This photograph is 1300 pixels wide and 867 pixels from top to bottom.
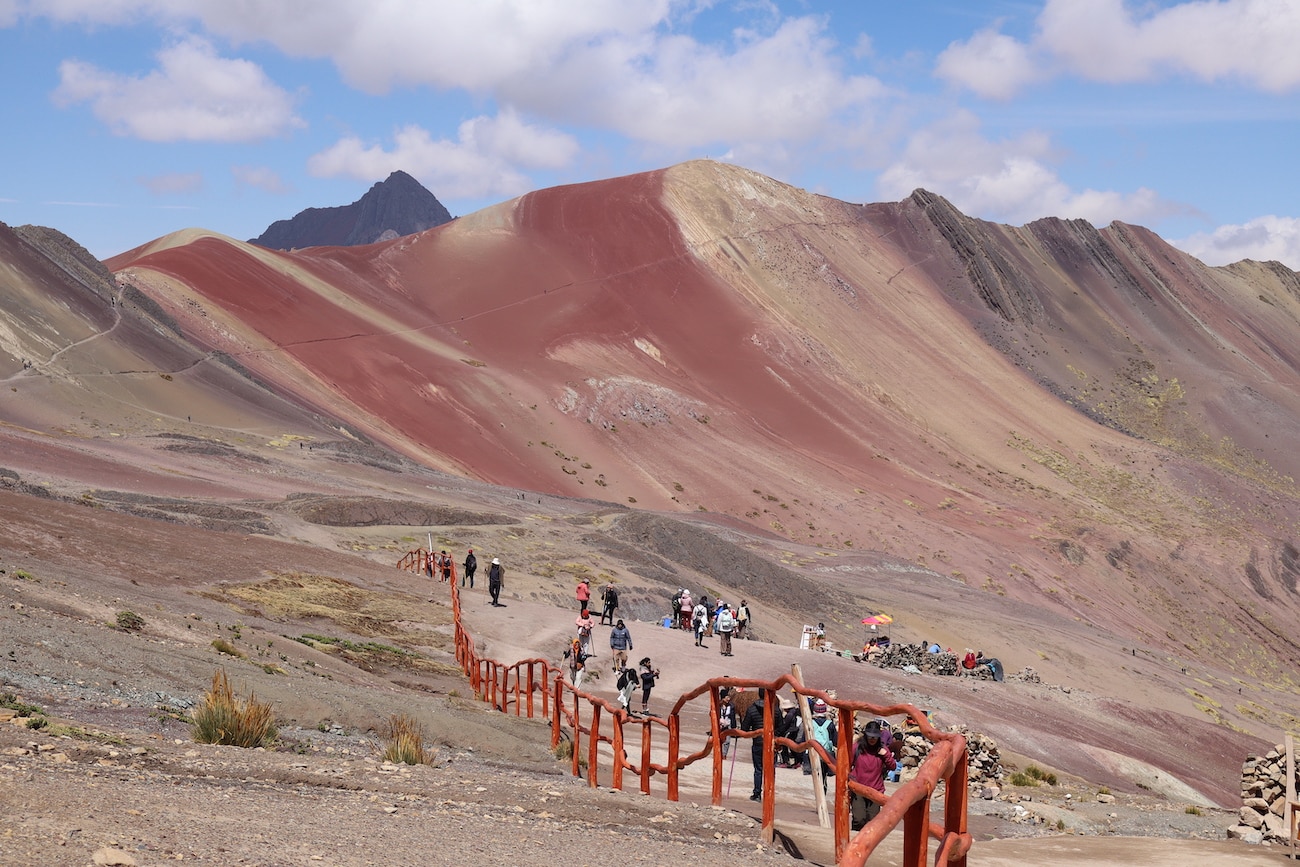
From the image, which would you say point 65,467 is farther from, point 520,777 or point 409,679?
point 520,777

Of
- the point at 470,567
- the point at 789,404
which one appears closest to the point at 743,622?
the point at 470,567

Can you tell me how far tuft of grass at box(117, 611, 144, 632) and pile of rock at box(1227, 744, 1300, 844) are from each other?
14029 millimetres

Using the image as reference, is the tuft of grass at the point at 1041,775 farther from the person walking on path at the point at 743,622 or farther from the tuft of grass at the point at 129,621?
the tuft of grass at the point at 129,621

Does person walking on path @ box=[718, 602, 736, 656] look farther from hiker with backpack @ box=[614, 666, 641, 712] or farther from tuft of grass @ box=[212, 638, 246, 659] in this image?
tuft of grass @ box=[212, 638, 246, 659]

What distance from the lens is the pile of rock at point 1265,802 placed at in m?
14.1

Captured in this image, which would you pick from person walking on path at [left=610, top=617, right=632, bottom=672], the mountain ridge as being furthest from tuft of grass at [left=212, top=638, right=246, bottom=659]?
the mountain ridge

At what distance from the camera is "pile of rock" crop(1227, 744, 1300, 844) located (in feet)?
46.2

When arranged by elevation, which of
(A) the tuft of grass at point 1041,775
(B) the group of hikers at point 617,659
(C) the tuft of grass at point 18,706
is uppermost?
(C) the tuft of grass at point 18,706

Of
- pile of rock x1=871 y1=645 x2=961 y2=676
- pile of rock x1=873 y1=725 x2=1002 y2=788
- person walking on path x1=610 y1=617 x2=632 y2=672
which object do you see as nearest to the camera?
pile of rock x1=873 y1=725 x2=1002 y2=788

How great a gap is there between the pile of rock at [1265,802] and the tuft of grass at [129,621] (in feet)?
46.0

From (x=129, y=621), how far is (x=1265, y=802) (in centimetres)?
1491

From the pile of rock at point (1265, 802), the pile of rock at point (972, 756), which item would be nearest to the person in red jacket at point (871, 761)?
the pile of rock at point (1265, 802)

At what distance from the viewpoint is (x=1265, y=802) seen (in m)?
15.3

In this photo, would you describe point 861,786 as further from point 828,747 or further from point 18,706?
point 828,747
